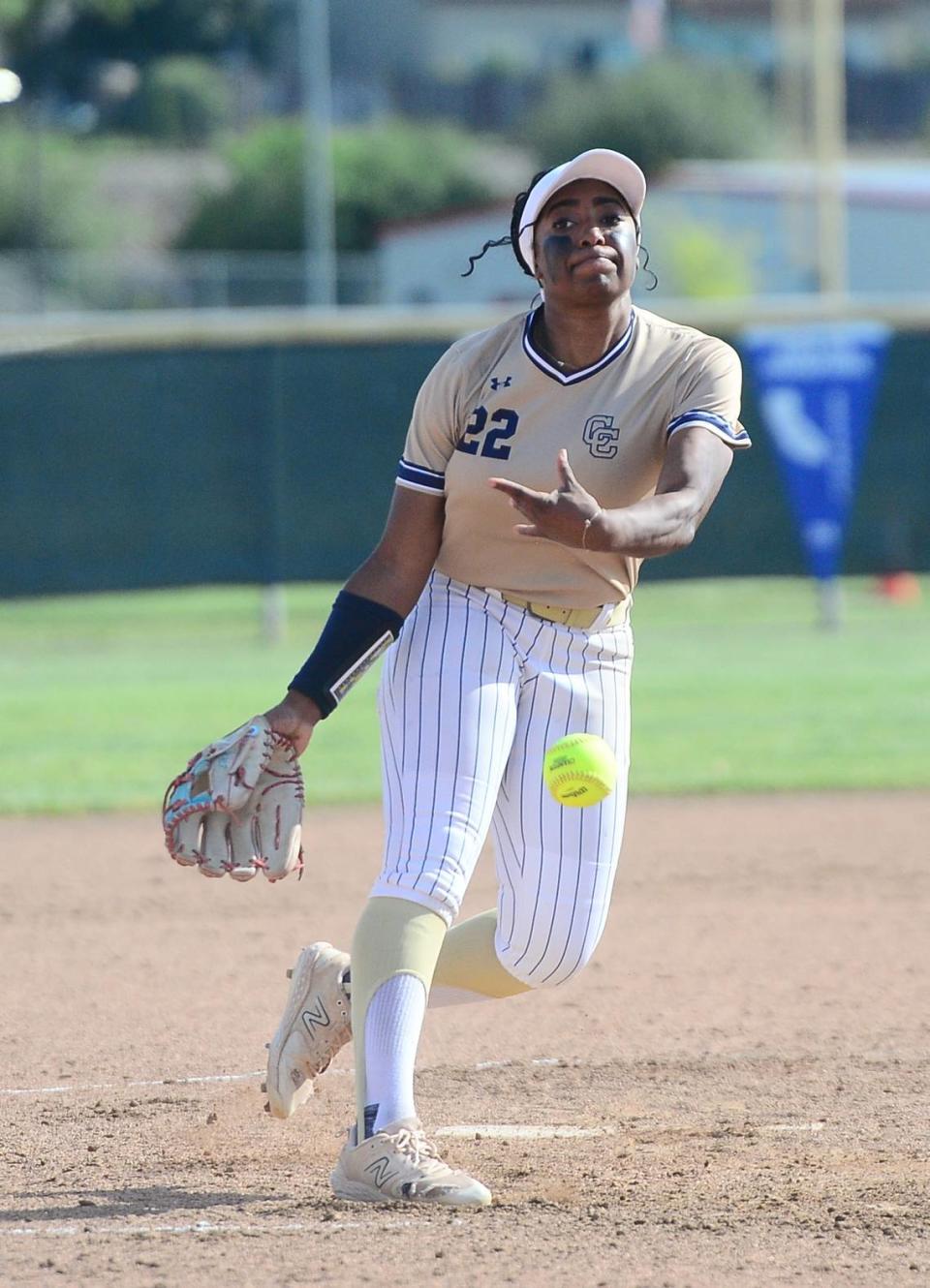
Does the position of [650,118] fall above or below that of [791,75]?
below

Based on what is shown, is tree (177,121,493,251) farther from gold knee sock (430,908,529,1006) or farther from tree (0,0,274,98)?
gold knee sock (430,908,529,1006)

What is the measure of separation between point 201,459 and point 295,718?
9.33 m

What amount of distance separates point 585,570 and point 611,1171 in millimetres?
1087

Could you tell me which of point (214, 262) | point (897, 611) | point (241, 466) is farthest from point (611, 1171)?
point (214, 262)

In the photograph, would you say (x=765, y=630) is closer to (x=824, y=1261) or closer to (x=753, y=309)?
(x=753, y=309)

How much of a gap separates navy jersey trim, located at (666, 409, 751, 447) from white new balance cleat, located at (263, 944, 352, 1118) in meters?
1.19

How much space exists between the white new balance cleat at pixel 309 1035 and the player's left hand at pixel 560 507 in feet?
3.54

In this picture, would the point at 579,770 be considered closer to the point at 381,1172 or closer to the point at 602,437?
the point at 602,437

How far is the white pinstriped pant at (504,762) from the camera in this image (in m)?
3.39

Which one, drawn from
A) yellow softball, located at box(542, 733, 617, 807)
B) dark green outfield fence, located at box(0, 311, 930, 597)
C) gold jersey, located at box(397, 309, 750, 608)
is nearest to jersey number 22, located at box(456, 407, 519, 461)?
gold jersey, located at box(397, 309, 750, 608)

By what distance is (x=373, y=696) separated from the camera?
10898 millimetres

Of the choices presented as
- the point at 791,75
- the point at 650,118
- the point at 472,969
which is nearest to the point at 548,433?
the point at 472,969

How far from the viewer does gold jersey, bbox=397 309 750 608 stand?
3445 mm

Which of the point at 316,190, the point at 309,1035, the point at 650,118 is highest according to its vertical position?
the point at 650,118
